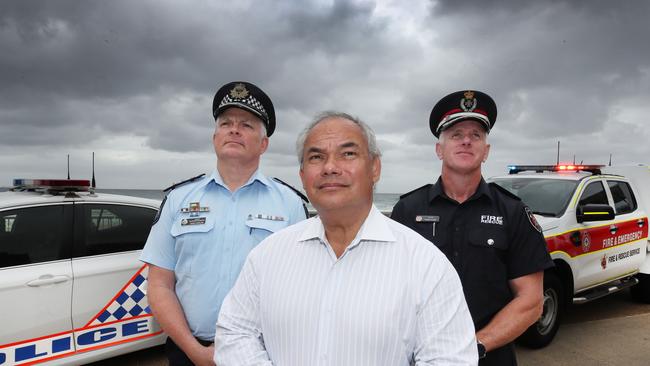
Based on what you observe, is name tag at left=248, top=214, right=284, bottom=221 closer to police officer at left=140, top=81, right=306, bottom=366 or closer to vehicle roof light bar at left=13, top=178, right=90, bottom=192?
police officer at left=140, top=81, right=306, bottom=366

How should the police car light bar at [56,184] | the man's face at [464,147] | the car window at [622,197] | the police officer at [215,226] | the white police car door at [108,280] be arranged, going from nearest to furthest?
1. the police officer at [215,226]
2. the man's face at [464,147]
3. the white police car door at [108,280]
4. the police car light bar at [56,184]
5. the car window at [622,197]

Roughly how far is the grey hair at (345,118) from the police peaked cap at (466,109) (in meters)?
0.90

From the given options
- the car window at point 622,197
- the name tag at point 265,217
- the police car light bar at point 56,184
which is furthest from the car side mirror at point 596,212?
the police car light bar at point 56,184

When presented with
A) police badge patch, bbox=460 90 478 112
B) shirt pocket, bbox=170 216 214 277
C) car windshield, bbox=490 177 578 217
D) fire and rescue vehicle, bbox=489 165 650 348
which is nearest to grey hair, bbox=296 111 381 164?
shirt pocket, bbox=170 216 214 277

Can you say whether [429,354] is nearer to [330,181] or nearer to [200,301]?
[330,181]

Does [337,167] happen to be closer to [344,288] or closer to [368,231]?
[368,231]

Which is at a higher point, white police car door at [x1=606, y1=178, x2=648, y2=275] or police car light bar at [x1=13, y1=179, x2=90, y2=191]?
police car light bar at [x1=13, y1=179, x2=90, y2=191]

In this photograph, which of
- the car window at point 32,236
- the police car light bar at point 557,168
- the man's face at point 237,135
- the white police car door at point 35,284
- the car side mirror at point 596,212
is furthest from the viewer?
the police car light bar at point 557,168

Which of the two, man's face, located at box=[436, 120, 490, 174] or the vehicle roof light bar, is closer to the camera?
man's face, located at box=[436, 120, 490, 174]

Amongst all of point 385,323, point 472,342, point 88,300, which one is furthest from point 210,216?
point 88,300

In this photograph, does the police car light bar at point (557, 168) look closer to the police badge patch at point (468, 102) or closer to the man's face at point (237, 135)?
the police badge patch at point (468, 102)

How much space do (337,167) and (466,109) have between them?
1.20m

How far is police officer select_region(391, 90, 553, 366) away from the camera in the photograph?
1991 mm

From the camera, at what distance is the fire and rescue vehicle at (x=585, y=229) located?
4328 millimetres
